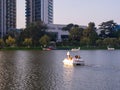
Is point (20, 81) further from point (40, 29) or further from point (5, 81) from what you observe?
point (40, 29)

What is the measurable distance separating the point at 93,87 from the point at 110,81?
550cm

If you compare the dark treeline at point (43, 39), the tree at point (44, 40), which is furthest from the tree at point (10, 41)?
the tree at point (44, 40)

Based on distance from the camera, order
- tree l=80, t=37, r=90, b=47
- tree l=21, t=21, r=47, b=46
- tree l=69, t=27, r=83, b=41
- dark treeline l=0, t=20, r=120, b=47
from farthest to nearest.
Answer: tree l=69, t=27, r=83, b=41 → tree l=21, t=21, r=47, b=46 → tree l=80, t=37, r=90, b=47 → dark treeline l=0, t=20, r=120, b=47

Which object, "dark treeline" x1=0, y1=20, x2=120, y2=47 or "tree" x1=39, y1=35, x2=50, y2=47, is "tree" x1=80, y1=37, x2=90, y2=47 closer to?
"dark treeline" x1=0, y1=20, x2=120, y2=47

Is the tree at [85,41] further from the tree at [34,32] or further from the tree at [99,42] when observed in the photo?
the tree at [34,32]

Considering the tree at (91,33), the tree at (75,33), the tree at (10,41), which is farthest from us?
the tree at (75,33)

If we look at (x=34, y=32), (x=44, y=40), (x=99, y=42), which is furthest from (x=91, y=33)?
(x=34, y=32)

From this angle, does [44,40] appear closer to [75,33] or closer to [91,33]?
[75,33]

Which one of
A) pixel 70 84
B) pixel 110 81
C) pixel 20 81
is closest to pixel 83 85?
pixel 70 84

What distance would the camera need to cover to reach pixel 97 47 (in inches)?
7362

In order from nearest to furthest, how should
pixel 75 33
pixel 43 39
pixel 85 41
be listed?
pixel 43 39, pixel 85 41, pixel 75 33

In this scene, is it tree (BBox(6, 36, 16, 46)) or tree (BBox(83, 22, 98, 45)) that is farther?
tree (BBox(83, 22, 98, 45))

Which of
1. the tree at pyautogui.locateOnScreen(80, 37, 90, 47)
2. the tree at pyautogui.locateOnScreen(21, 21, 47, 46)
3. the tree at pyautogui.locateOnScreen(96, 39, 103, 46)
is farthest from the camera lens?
the tree at pyautogui.locateOnScreen(96, 39, 103, 46)

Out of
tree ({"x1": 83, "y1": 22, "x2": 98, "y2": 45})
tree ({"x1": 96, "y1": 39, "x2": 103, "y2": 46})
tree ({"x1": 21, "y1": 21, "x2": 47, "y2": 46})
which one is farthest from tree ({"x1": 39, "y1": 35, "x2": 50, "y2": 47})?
tree ({"x1": 96, "y1": 39, "x2": 103, "y2": 46})
